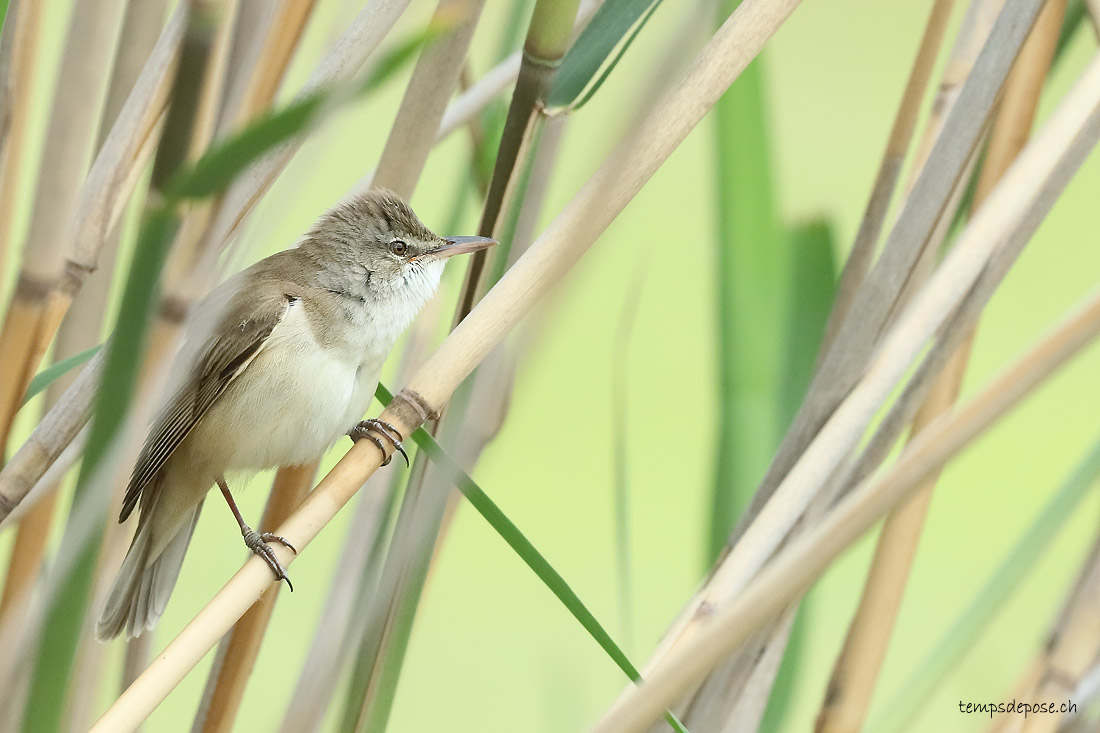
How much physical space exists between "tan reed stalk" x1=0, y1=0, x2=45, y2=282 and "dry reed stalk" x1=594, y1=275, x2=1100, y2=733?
1.81ft

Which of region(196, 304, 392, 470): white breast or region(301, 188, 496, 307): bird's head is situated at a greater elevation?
region(301, 188, 496, 307): bird's head

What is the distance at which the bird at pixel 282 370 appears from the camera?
94 centimetres

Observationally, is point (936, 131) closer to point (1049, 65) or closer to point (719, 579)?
point (1049, 65)

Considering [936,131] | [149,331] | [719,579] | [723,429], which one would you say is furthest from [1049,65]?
[149,331]

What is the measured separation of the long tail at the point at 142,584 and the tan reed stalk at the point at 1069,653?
2.51ft

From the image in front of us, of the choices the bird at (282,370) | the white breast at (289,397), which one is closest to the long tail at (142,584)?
the bird at (282,370)

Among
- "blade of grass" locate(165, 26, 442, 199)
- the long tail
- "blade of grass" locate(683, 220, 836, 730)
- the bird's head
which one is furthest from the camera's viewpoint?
the bird's head

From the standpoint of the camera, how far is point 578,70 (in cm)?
63

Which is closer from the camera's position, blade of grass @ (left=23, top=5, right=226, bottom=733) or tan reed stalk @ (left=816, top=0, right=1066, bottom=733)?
blade of grass @ (left=23, top=5, right=226, bottom=733)

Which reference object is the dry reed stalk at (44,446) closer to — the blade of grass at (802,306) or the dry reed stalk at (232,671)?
the dry reed stalk at (232,671)

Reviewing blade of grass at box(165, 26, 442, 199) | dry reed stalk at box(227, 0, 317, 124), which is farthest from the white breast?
blade of grass at box(165, 26, 442, 199)

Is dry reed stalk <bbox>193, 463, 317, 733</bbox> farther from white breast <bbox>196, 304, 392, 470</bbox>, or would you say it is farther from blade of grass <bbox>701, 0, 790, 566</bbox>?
blade of grass <bbox>701, 0, 790, 566</bbox>

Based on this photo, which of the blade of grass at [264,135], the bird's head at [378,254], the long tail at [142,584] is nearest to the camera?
the blade of grass at [264,135]

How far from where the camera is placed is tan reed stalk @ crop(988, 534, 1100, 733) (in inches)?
29.5
